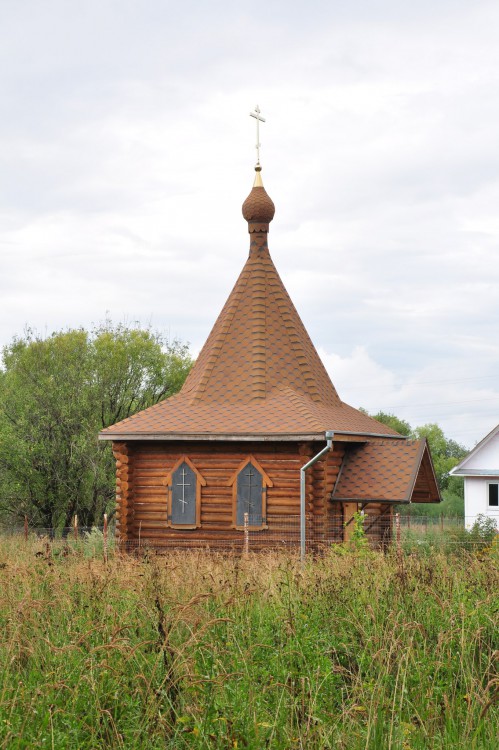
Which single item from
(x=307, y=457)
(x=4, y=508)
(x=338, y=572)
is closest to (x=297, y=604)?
(x=338, y=572)

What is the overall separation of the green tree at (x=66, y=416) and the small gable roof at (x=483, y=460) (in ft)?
38.9

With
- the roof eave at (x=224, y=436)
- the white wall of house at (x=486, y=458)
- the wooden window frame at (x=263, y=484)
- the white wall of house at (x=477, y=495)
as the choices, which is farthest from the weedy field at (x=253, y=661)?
the white wall of house at (x=477, y=495)

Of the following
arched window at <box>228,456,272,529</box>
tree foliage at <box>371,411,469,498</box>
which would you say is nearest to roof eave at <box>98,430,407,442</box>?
arched window at <box>228,456,272,529</box>

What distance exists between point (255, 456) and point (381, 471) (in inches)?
105

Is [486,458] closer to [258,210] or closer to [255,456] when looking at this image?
[258,210]

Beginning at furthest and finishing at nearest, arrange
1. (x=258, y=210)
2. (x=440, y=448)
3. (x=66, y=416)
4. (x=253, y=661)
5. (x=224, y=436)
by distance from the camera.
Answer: (x=440, y=448)
(x=66, y=416)
(x=258, y=210)
(x=224, y=436)
(x=253, y=661)

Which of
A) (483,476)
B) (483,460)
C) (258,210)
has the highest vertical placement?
(258,210)

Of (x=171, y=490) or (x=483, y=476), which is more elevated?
(x=483, y=476)

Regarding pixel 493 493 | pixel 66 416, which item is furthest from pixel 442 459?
pixel 66 416

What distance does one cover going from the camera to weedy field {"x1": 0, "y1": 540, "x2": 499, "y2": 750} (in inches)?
170

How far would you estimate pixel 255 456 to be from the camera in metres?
16.2

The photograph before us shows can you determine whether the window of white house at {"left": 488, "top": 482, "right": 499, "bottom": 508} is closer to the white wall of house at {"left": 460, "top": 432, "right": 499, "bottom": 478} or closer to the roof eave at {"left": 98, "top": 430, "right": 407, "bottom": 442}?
the white wall of house at {"left": 460, "top": 432, "right": 499, "bottom": 478}

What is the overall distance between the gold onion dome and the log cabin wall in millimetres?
5609

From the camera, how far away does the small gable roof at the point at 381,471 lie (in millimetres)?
16219
